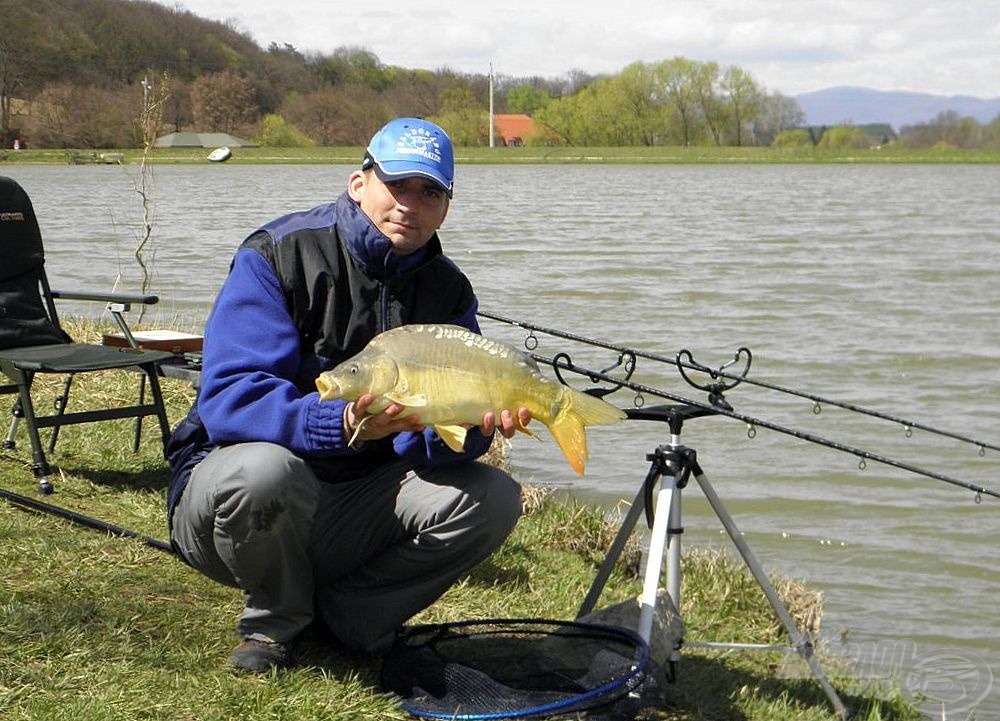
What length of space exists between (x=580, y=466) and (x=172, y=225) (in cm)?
1776

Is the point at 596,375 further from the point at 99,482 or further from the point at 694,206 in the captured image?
the point at 694,206

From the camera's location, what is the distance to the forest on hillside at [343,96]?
65.2 meters

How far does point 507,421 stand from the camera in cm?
240

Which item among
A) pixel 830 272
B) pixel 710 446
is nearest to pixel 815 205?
pixel 830 272

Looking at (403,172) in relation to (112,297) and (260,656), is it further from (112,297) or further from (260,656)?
(112,297)

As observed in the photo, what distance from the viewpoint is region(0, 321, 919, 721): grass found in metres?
2.46

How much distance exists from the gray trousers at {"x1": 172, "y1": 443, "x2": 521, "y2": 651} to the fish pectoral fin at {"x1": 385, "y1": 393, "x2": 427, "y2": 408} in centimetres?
28

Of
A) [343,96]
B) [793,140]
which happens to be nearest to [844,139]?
[793,140]

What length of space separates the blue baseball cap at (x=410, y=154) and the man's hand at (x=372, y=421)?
473mm

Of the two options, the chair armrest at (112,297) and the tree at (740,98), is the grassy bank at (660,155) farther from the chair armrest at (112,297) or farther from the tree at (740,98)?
A: the chair armrest at (112,297)

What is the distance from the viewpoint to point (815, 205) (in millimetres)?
29938

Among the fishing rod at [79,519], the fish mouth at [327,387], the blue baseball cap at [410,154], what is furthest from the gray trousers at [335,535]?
the fishing rod at [79,519]

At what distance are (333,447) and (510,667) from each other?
2.23 ft

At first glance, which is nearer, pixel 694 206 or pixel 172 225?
pixel 172 225
